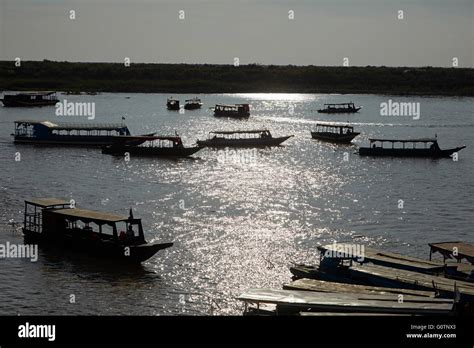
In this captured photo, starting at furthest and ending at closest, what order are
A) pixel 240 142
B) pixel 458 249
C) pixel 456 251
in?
pixel 240 142, pixel 458 249, pixel 456 251

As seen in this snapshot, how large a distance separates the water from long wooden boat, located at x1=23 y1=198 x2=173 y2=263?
0.63 metres

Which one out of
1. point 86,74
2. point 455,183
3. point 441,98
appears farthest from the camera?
point 86,74

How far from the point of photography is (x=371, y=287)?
2495 centimetres

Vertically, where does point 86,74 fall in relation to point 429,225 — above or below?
above

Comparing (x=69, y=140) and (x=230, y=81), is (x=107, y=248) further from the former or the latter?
(x=230, y=81)

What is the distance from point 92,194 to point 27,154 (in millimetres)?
20620

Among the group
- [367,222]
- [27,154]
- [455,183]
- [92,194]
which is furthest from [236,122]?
[367,222]

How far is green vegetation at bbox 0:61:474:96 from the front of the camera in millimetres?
151250

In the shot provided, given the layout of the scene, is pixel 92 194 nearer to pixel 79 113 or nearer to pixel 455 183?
pixel 455 183

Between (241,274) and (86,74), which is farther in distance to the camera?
(86,74)

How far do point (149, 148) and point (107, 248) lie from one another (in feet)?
112

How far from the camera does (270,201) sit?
4541 centimetres

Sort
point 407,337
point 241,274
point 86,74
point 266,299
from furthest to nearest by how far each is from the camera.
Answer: point 86,74
point 241,274
point 266,299
point 407,337

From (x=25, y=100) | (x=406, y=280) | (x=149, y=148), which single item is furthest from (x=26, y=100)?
(x=406, y=280)
